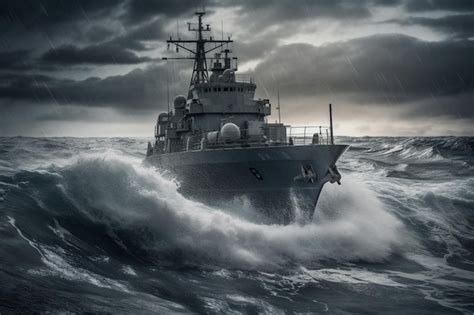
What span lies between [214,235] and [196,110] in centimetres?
919

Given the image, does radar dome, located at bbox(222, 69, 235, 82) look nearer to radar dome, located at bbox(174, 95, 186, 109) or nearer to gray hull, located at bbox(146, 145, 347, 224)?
radar dome, located at bbox(174, 95, 186, 109)

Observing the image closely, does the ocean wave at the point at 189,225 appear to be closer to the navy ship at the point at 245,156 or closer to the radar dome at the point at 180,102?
the navy ship at the point at 245,156

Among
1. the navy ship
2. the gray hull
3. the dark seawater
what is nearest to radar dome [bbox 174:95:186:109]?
the navy ship

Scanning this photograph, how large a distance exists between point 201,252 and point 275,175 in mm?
4838

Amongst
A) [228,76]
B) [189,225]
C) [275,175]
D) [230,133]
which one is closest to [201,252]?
[189,225]

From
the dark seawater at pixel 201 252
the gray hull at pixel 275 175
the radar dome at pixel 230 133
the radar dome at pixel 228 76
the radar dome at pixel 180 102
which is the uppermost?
the radar dome at pixel 228 76

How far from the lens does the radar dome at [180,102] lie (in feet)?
82.0

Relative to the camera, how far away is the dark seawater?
9.85 m

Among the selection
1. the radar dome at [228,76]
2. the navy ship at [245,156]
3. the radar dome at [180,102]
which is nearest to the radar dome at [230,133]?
the navy ship at [245,156]

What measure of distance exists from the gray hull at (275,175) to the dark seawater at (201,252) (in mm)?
705

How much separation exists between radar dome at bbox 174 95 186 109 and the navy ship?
147 cm

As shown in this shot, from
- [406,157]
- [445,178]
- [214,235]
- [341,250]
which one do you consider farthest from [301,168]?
[406,157]

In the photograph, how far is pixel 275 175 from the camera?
55.5ft

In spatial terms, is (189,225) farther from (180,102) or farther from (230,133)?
(180,102)
